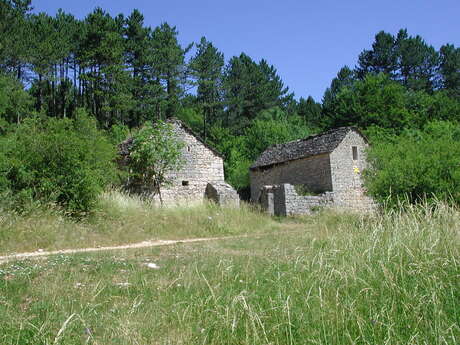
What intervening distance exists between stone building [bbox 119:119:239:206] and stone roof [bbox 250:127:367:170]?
6.22 meters

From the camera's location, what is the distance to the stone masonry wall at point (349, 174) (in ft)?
79.7

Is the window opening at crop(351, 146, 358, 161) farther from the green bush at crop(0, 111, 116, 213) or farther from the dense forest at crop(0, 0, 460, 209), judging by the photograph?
the green bush at crop(0, 111, 116, 213)

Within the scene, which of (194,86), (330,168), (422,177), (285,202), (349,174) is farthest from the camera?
(194,86)

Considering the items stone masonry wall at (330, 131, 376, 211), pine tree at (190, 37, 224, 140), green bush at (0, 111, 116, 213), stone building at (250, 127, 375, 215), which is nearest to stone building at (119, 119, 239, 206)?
stone building at (250, 127, 375, 215)

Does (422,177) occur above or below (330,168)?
below

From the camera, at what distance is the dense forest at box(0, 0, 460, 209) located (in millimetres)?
32219

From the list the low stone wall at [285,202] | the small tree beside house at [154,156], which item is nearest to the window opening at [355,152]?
the low stone wall at [285,202]

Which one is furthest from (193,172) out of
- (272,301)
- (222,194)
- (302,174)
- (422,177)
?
(272,301)

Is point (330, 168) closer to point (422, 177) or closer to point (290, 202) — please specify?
point (290, 202)

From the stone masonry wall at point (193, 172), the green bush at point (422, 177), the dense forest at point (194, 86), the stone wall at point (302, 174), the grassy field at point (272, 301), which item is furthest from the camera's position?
the dense forest at point (194, 86)

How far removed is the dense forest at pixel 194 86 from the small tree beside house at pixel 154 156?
393 cm

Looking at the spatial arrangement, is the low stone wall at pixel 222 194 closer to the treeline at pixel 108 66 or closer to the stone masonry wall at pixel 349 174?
the stone masonry wall at pixel 349 174

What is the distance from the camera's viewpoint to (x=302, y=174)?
86.0 feet

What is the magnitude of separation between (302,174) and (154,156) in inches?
419
